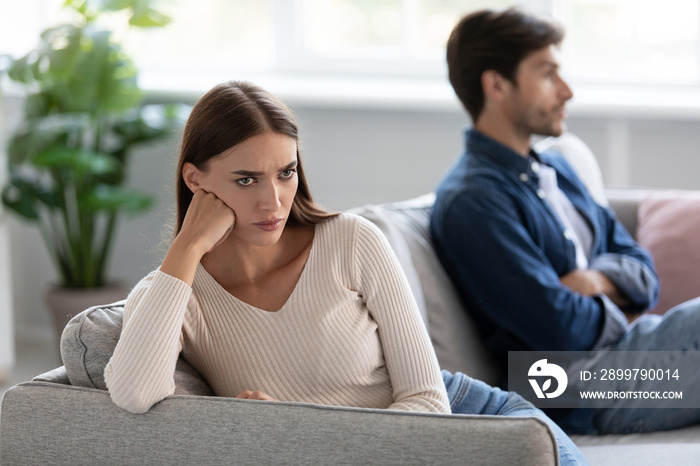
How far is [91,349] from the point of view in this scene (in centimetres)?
140

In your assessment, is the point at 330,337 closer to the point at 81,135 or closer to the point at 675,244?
the point at 675,244

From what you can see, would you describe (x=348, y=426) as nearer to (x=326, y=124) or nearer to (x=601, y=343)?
(x=601, y=343)

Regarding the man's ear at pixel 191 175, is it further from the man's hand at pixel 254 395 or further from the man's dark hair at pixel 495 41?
the man's dark hair at pixel 495 41

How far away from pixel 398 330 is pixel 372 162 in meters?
2.24

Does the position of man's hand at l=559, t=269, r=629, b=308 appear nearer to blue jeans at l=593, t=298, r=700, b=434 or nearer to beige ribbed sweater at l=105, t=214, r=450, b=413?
blue jeans at l=593, t=298, r=700, b=434

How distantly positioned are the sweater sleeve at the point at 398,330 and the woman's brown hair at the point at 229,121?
0.77 ft

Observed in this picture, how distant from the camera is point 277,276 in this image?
1518 mm

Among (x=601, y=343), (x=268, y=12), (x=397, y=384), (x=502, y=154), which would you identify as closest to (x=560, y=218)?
(x=502, y=154)

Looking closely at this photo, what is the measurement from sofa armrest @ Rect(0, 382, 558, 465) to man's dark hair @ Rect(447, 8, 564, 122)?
4.26 feet

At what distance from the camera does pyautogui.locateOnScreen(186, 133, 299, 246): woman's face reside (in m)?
1.40

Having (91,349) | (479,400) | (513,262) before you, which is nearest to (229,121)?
(91,349)

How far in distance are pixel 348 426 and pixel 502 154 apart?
1.17m

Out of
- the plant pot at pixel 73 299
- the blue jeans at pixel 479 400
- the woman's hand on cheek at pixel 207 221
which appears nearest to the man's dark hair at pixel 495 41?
the blue jeans at pixel 479 400

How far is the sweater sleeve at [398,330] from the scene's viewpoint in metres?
1.42
